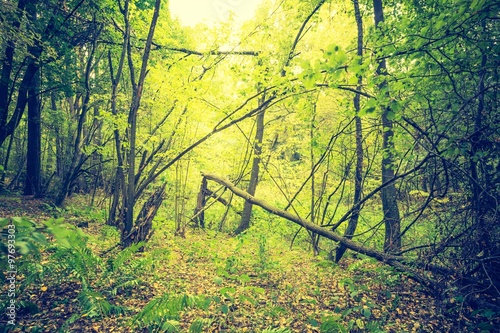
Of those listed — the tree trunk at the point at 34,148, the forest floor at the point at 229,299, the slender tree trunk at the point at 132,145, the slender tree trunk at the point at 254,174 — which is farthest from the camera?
the tree trunk at the point at 34,148

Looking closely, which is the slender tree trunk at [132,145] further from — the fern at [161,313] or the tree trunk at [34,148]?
the tree trunk at [34,148]

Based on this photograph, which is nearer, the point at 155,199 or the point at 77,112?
the point at 155,199

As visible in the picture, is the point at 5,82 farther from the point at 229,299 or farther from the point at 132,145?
the point at 229,299

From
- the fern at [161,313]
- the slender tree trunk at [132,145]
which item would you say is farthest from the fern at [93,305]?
the slender tree trunk at [132,145]

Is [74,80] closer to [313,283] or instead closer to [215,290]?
[215,290]

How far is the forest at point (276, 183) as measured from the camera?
3540 mm

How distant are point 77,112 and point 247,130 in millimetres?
8859

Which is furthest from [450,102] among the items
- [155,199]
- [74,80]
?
[74,80]

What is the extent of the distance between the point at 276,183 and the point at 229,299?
129 inches

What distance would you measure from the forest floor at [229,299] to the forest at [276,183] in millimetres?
37

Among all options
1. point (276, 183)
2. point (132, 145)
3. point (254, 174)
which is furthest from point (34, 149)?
point (276, 183)

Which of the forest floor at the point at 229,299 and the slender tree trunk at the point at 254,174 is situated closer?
the forest floor at the point at 229,299

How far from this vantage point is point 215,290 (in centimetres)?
532

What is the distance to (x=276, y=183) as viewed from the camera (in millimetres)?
7230
